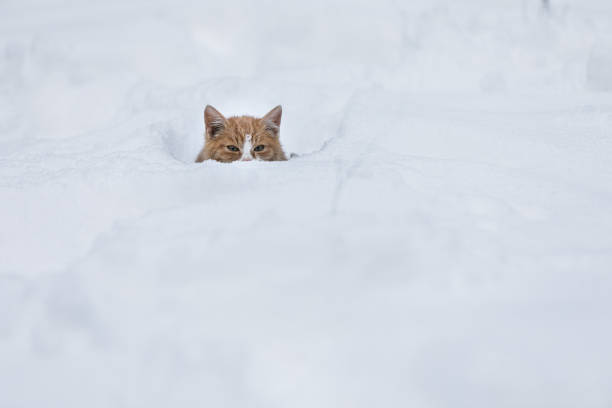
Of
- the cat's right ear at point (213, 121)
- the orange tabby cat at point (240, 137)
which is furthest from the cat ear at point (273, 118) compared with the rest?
the cat's right ear at point (213, 121)

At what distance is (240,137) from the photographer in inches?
98.2

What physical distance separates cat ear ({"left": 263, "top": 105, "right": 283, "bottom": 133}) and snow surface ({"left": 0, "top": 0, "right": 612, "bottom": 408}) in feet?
1.24

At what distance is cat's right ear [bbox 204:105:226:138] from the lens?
2479mm

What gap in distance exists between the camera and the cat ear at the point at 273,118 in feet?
8.42

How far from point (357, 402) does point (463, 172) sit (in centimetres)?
113

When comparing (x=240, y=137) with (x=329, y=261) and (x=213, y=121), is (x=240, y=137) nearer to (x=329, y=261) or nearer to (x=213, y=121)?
(x=213, y=121)

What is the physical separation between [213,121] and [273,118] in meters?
0.35

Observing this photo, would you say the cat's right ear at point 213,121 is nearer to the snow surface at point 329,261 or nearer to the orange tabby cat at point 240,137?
the orange tabby cat at point 240,137

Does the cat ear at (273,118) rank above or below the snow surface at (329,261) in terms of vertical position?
above

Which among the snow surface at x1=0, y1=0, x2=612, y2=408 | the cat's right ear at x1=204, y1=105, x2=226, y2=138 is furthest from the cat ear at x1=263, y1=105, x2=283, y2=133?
the snow surface at x1=0, y1=0, x2=612, y2=408

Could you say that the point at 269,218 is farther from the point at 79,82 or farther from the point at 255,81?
the point at 79,82

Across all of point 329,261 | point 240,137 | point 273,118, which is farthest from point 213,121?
point 329,261

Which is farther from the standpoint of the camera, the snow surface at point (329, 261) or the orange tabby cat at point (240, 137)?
the orange tabby cat at point (240, 137)

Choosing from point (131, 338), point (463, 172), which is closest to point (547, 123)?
point (463, 172)
